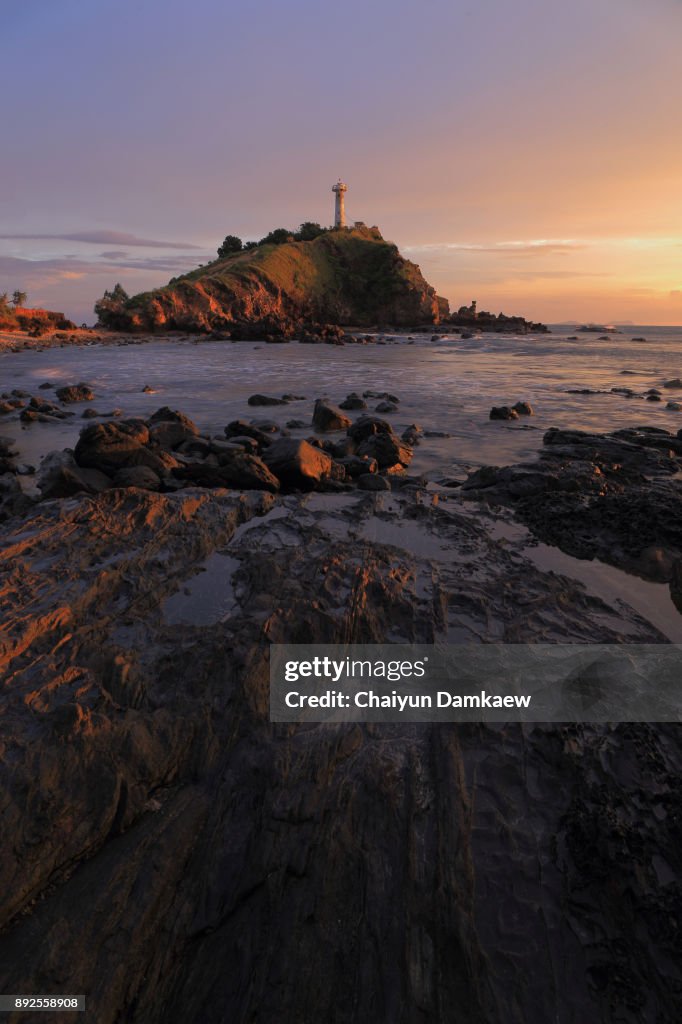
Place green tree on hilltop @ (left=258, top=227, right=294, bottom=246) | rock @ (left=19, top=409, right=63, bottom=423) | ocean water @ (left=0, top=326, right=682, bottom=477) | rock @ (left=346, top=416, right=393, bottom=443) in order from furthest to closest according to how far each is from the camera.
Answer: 1. green tree on hilltop @ (left=258, top=227, right=294, bottom=246)
2. rock @ (left=19, top=409, right=63, bottom=423)
3. ocean water @ (left=0, top=326, right=682, bottom=477)
4. rock @ (left=346, top=416, right=393, bottom=443)

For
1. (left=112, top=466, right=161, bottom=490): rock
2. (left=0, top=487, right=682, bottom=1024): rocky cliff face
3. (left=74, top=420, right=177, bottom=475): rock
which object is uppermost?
(left=74, top=420, right=177, bottom=475): rock

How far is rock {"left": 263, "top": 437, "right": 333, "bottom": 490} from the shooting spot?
26.6 feet

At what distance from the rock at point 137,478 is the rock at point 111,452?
28 cm

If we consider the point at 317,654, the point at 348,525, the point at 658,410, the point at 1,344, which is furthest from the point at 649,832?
the point at 1,344

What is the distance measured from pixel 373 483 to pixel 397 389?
14103mm

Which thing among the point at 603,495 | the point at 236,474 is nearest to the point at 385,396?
the point at 236,474

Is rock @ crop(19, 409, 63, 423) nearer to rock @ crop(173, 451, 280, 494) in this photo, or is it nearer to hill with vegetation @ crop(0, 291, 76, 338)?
rock @ crop(173, 451, 280, 494)

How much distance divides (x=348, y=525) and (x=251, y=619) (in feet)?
8.41

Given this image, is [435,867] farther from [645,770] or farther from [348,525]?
[348,525]

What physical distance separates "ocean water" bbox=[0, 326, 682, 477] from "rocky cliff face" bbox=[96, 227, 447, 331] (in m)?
33.3

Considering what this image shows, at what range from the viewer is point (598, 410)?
16.8m

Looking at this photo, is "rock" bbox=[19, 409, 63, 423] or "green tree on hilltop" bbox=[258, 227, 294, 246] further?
"green tree on hilltop" bbox=[258, 227, 294, 246]

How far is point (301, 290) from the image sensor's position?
82.6m

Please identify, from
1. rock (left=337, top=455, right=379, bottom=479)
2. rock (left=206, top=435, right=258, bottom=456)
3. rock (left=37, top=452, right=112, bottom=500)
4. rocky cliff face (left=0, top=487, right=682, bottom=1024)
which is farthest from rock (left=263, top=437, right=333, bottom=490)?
rocky cliff face (left=0, top=487, right=682, bottom=1024)
